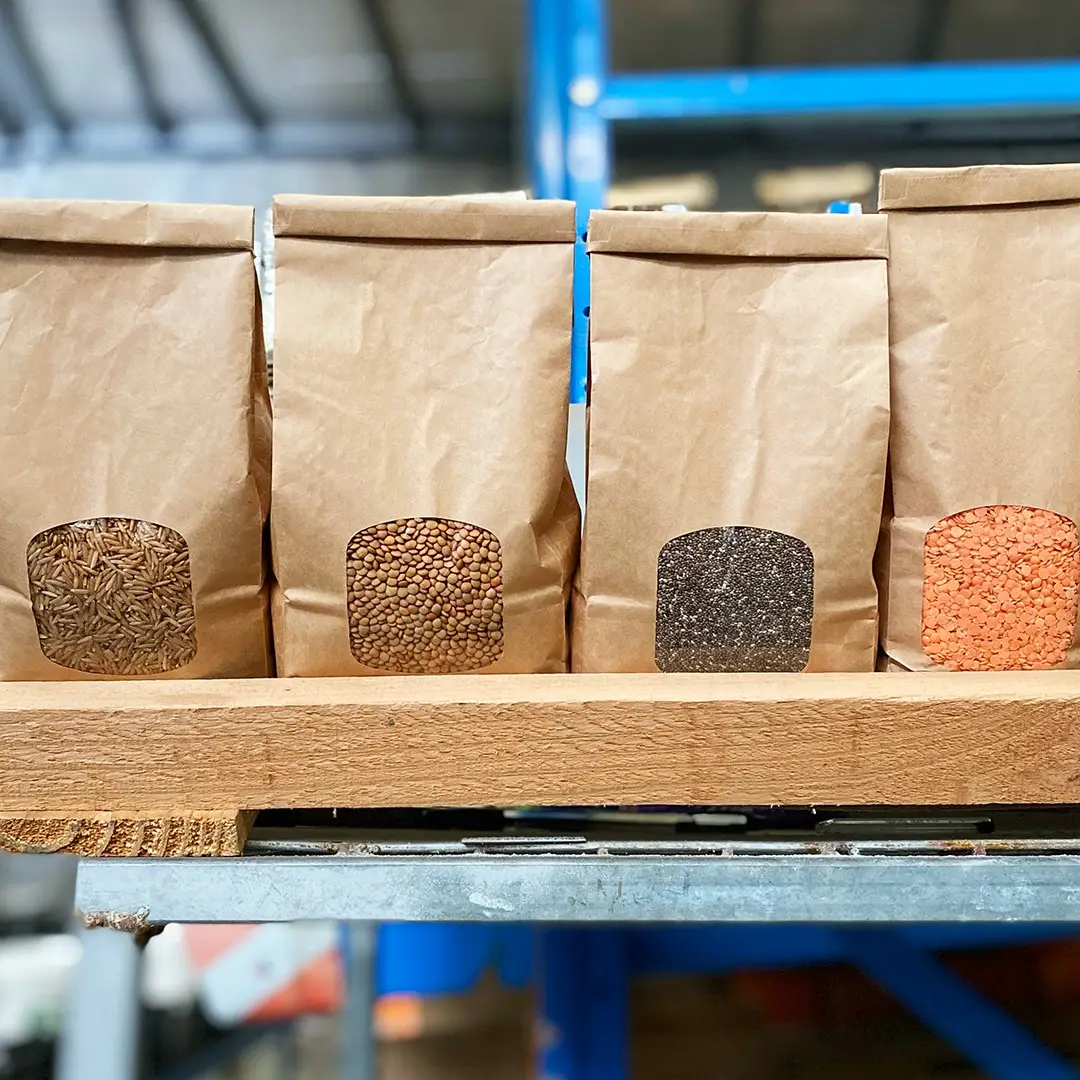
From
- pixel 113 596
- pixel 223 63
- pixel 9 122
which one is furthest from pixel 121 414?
pixel 9 122

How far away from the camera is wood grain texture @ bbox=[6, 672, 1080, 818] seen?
657 millimetres

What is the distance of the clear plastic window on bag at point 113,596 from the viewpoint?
731mm

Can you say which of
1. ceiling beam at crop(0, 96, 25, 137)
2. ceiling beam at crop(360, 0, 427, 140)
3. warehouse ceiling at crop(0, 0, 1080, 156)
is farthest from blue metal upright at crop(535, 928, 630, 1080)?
ceiling beam at crop(0, 96, 25, 137)

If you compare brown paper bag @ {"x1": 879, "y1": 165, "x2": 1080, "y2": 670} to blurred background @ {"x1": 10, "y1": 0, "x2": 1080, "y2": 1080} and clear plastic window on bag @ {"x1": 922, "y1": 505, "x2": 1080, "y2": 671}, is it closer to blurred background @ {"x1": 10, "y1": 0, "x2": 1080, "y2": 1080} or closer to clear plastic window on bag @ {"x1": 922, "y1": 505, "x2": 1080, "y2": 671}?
clear plastic window on bag @ {"x1": 922, "y1": 505, "x2": 1080, "y2": 671}

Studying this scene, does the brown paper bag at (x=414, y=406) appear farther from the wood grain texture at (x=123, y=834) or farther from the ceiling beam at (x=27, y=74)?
the ceiling beam at (x=27, y=74)

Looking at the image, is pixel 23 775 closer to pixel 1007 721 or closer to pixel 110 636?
pixel 110 636

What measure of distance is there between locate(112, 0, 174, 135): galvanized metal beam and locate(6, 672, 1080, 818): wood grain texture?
6.98 ft

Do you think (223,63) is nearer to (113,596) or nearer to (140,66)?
(140,66)

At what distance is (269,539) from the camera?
2.58 feet

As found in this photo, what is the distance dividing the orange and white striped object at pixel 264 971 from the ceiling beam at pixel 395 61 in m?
1.85

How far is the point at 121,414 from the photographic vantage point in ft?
2.40

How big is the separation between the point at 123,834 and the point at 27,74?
2.32 metres

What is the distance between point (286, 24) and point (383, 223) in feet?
6.15

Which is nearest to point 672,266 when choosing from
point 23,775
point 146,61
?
point 23,775
